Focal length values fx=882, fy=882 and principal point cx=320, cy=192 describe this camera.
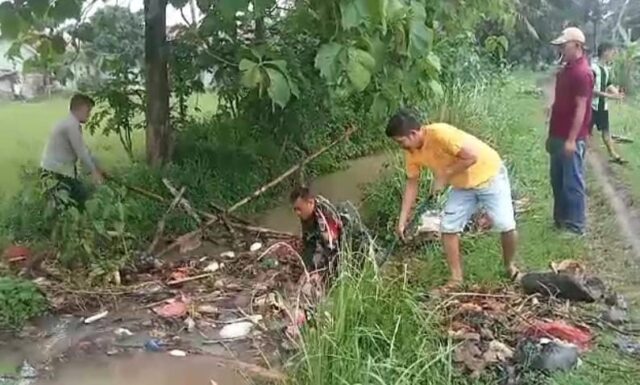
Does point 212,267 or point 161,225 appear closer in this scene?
point 212,267

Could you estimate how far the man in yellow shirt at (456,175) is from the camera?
5.01 meters

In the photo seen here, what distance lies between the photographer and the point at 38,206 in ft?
22.9

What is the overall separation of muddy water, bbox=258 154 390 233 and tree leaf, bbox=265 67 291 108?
217 centimetres

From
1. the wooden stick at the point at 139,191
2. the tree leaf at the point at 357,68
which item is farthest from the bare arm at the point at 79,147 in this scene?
the tree leaf at the point at 357,68

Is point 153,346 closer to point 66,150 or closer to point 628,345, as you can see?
point 66,150

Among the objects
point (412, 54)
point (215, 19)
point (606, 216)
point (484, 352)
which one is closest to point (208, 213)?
point (215, 19)

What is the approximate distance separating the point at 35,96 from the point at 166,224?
2.93 m

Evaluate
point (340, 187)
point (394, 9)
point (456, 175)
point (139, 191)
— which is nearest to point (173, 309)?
point (139, 191)

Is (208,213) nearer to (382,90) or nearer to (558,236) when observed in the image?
(382,90)

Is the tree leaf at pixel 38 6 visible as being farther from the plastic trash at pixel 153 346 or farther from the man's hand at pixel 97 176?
the plastic trash at pixel 153 346

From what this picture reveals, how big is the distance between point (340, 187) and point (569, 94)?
132 inches

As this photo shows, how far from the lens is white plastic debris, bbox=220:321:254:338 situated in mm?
5066

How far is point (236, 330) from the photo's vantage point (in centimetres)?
511

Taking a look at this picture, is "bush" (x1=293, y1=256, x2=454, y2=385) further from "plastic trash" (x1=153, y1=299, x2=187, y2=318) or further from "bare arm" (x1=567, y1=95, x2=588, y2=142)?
"bare arm" (x1=567, y1=95, x2=588, y2=142)
